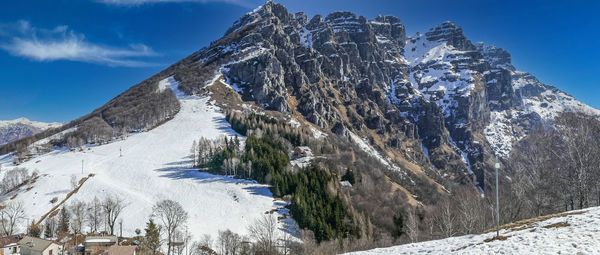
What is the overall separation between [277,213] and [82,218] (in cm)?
5075

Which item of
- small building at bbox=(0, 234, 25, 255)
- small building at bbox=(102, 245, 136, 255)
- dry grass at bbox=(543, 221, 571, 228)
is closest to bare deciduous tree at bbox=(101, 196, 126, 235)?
small building at bbox=(0, 234, 25, 255)

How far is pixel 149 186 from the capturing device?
328ft

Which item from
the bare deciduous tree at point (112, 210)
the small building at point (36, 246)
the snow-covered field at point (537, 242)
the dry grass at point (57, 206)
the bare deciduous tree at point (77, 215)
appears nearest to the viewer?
the snow-covered field at point (537, 242)

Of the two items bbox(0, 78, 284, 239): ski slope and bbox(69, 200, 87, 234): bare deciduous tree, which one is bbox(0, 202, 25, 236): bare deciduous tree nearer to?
bbox(0, 78, 284, 239): ski slope

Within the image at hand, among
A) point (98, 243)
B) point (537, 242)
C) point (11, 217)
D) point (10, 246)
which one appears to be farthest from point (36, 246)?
point (537, 242)

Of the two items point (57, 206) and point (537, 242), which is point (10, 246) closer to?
point (57, 206)

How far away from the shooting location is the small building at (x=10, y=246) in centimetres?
6256

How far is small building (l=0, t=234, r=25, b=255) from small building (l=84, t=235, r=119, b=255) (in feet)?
44.7

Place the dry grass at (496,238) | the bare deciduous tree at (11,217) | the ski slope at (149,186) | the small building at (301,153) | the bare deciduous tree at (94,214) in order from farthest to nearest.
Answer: the small building at (301,153) → the ski slope at (149,186) → the bare deciduous tree at (11,217) → the bare deciduous tree at (94,214) → the dry grass at (496,238)

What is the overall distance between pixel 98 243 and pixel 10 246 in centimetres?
1793

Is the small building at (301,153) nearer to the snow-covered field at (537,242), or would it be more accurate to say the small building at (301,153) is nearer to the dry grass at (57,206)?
the dry grass at (57,206)

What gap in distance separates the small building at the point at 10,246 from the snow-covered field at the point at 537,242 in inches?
2999

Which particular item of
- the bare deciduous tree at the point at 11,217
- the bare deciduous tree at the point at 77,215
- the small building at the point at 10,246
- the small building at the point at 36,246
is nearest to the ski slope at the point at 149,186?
the bare deciduous tree at the point at 11,217

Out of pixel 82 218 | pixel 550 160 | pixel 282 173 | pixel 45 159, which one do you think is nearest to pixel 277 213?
pixel 282 173
